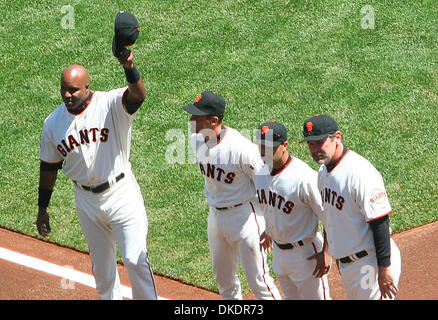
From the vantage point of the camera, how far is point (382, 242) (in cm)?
507

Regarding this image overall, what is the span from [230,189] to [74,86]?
142cm

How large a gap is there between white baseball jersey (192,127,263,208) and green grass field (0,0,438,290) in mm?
1529

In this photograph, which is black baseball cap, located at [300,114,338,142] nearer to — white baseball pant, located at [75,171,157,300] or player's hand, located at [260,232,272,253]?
player's hand, located at [260,232,272,253]

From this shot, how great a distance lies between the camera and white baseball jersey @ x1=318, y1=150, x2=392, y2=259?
200 inches

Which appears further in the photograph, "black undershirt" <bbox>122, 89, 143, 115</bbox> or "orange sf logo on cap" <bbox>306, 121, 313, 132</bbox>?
"black undershirt" <bbox>122, 89, 143, 115</bbox>

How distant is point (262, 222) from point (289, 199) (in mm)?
607

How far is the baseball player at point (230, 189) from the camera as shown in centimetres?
591

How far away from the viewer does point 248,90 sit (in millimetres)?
10180

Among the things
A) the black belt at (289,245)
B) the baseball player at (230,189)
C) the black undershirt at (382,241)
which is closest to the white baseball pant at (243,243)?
the baseball player at (230,189)

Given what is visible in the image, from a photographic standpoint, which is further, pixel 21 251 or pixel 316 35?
pixel 316 35

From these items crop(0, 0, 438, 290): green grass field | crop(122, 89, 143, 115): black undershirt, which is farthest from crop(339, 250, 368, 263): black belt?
crop(0, 0, 438, 290): green grass field

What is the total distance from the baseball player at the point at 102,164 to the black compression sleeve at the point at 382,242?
1827mm
